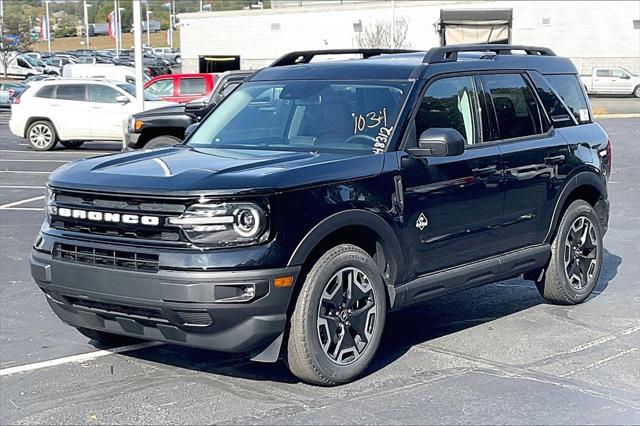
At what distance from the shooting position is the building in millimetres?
57344

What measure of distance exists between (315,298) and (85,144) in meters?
21.5

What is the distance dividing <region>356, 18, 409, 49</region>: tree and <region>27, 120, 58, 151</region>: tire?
35.8 metres

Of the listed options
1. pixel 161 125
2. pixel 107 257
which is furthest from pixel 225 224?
pixel 161 125

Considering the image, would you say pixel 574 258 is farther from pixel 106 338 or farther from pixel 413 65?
pixel 106 338

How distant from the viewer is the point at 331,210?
585 centimetres

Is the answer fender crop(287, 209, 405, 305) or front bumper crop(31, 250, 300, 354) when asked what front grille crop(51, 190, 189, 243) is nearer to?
front bumper crop(31, 250, 300, 354)

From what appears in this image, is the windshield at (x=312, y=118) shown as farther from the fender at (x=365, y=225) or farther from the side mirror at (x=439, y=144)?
the fender at (x=365, y=225)

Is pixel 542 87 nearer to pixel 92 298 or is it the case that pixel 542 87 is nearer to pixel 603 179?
pixel 603 179

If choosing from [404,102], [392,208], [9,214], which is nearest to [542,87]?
[404,102]

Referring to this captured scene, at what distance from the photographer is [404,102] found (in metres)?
6.65

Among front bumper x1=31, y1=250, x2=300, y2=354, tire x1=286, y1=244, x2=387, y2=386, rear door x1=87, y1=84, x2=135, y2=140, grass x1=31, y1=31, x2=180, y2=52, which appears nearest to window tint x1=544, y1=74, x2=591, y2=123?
tire x1=286, y1=244, x2=387, y2=386

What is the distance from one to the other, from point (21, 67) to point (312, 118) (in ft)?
206

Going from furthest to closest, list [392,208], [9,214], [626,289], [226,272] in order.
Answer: [9,214] → [626,289] → [392,208] → [226,272]

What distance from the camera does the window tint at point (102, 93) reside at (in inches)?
921
